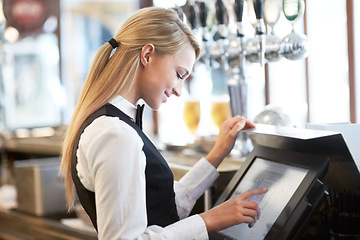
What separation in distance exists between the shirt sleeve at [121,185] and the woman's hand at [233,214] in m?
A: 0.03

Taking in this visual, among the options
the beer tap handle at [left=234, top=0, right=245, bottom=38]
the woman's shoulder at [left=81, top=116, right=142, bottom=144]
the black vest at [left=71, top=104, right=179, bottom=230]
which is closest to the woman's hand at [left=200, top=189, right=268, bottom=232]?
the black vest at [left=71, top=104, right=179, bottom=230]

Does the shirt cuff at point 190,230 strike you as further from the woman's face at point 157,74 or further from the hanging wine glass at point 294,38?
the hanging wine glass at point 294,38

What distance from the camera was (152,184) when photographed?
1.31m

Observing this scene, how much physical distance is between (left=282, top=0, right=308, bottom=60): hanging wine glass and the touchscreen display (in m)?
0.61

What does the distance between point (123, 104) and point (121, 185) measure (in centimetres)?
27

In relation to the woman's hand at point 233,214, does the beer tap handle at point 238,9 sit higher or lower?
higher

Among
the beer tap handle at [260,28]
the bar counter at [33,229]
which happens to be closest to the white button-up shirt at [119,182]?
the beer tap handle at [260,28]

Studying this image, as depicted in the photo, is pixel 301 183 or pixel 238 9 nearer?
pixel 301 183

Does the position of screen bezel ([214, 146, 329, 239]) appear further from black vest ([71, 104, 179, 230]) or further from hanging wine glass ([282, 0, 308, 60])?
hanging wine glass ([282, 0, 308, 60])

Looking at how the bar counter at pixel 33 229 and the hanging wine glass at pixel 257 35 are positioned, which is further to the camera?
the bar counter at pixel 33 229

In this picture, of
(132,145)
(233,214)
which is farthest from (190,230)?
(132,145)

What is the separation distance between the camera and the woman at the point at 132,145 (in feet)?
3.89

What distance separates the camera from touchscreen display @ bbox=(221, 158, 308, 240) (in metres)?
1.28

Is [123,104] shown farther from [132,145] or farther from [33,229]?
[33,229]
